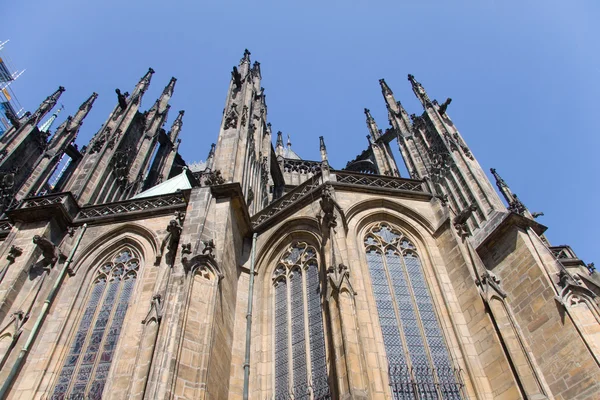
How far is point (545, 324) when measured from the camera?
1036 cm

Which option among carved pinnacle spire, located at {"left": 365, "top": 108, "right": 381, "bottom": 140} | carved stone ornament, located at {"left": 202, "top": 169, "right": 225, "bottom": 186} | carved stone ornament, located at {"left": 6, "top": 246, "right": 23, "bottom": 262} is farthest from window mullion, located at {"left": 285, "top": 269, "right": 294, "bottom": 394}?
carved pinnacle spire, located at {"left": 365, "top": 108, "right": 381, "bottom": 140}

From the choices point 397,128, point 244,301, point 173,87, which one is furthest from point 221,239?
point 173,87

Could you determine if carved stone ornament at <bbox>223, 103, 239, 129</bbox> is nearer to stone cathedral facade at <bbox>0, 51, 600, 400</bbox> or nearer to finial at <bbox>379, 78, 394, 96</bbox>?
stone cathedral facade at <bbox>0, 51, 600, 400</bbox>

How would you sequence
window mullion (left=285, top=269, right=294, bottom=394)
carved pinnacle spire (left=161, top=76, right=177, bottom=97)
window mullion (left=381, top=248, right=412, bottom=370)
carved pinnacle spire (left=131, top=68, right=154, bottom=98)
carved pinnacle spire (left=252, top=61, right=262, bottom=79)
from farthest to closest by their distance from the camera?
carved pinnacle spire (left=161, top=76, right=177, bottom=97) < carved pinnacle spire (left=252, top=61, right=262, bottom=79) < carved pinnacle spire (left=131, top=68, right=154, bottom=98) < window mullion (left=285, top=269, right=294, bottom=394) < window mullion (left=381, top=248, right=412, bottom=370)

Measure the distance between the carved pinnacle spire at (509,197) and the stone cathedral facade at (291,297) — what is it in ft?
0.23

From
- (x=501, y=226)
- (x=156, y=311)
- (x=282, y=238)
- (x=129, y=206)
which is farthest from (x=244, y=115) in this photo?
(x=156, y=311)

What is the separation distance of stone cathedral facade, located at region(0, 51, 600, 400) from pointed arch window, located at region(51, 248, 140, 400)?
0.11 ft

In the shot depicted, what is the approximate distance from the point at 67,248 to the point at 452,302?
33.4ft

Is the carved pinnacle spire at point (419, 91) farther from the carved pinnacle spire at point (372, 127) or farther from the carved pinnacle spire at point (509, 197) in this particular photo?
the carved pinnacle spire at point (509, 197)

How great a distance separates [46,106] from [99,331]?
20.2 metres

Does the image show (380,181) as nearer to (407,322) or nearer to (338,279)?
(407,322)

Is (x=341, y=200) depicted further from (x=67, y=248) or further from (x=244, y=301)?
(x=67, y=248)

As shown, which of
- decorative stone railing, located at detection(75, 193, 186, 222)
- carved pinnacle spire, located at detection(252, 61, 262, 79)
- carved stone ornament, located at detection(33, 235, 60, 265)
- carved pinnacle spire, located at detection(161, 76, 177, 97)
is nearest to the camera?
carved stone ornament, located at detection(33, 235, 60, 265)

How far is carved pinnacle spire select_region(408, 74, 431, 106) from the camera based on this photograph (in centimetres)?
2115
